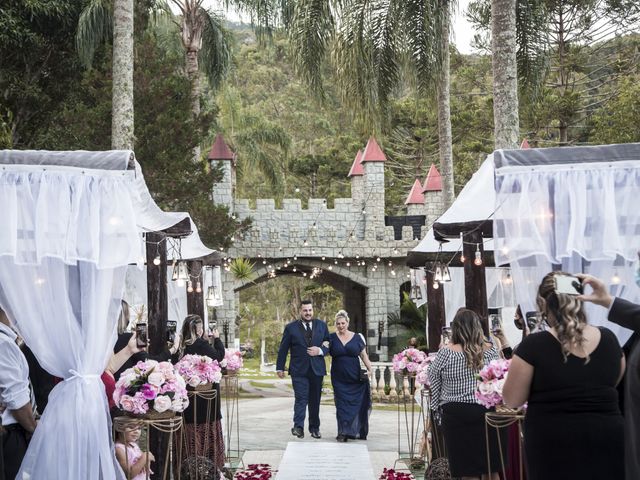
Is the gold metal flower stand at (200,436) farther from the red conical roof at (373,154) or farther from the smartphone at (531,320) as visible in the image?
the red conical roof at (373,154)

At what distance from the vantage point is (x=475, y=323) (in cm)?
670

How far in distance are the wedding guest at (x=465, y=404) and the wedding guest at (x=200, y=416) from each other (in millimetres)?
2924

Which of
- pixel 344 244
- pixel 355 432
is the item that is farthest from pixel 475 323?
pixel 344 244

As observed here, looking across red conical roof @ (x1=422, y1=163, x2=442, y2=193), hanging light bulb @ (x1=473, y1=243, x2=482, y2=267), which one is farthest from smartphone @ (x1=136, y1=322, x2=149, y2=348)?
red conical roof @ (x1=422, y1=163, x2=442, y2=193)

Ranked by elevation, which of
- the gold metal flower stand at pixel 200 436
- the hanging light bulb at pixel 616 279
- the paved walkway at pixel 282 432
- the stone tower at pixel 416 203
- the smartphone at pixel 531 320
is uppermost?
the stone tower at pixel 416 203

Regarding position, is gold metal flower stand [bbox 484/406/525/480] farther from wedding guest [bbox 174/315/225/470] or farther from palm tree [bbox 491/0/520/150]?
palm tree [bbox 491/0/520/150]

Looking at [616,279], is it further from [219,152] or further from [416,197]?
[416,197]

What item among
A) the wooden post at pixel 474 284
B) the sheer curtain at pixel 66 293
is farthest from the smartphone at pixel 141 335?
the wooden post at pixel 474 284

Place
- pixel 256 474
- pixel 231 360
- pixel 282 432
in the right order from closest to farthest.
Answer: pixel 256 474, pixel 231 360, pixel 282 432

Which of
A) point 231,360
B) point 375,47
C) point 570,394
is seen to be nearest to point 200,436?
point 231,360

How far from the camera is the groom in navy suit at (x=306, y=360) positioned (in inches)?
493

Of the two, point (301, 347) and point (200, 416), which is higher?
point (301, 347)

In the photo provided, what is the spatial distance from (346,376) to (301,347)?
770mm

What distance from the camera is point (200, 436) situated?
9.12m
